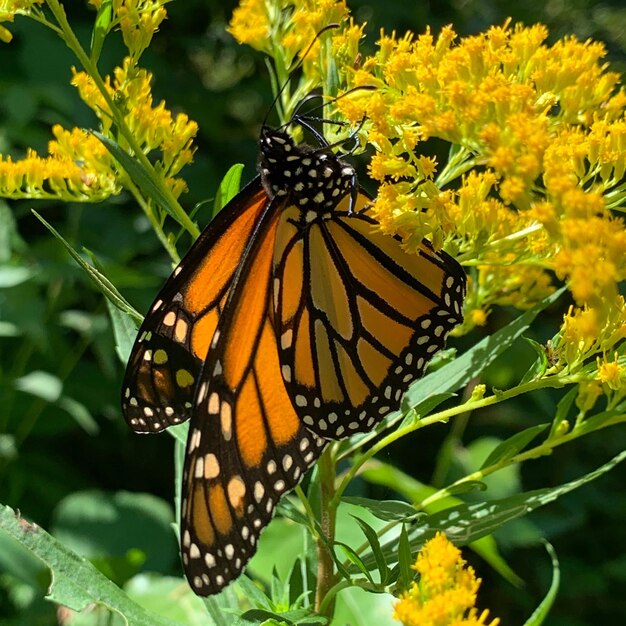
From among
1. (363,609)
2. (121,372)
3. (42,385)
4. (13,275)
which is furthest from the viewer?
(121,372)

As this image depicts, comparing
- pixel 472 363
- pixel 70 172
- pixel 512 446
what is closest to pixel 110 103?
pixel 70 172

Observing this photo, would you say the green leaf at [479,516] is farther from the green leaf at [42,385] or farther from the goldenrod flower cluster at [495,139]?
the green leaf at [42,385]

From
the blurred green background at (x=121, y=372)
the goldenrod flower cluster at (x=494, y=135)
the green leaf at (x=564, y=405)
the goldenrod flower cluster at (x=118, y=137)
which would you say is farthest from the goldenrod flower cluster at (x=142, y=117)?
the blurred green background at (x=121, y=372)

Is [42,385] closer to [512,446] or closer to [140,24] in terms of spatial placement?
[140,24]

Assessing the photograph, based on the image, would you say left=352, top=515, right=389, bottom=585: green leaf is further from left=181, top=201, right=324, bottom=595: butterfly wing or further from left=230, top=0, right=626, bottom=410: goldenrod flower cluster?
left=230, top=0, right=626, bottom=410: goldenrod flower cluster

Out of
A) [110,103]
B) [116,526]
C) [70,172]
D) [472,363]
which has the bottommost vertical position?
[116,526]

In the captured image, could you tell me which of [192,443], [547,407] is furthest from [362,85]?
[547,407]

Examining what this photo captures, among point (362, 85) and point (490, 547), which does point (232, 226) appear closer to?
point (362, 85)

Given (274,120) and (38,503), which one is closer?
(38,503)
